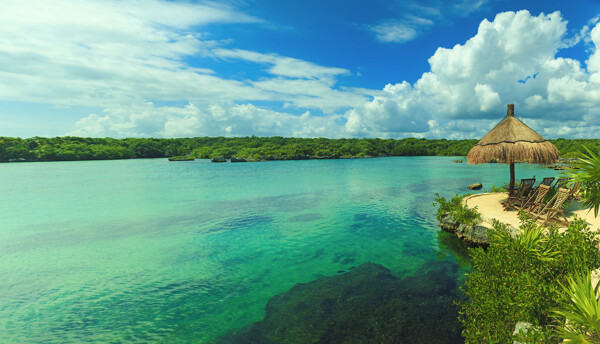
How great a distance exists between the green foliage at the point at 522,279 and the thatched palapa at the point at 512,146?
9196 millimetres

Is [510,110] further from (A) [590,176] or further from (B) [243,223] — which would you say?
(B) [243,223]

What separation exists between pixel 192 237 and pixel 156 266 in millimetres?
3655

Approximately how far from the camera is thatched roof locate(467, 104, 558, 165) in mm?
12906

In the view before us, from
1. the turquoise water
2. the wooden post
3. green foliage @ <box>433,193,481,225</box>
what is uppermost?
the wooden post

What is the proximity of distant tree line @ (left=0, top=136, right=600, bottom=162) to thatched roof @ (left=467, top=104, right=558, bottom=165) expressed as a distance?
10780 cm

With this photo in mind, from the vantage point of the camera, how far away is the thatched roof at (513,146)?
12.9 meters

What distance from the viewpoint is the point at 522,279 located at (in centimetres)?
489

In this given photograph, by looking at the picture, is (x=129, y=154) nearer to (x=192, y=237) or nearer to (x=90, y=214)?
(x=90, y=214)

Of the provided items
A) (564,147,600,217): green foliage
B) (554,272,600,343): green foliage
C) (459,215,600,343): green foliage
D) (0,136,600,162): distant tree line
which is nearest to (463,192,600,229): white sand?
(564,147,600,217): green foliage

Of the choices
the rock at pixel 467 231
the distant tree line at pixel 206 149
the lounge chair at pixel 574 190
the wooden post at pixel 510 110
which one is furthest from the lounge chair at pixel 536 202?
the distant tree line at pixel 206 149

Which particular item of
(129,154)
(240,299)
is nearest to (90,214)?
(240,299)

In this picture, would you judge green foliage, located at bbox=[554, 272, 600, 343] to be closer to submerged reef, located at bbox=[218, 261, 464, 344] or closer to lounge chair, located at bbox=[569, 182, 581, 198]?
submerged reef, located at bbox=[218, 261, 464, 344]

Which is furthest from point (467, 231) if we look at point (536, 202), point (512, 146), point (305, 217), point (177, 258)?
point (177, 258)

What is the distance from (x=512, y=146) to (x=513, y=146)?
42mm
